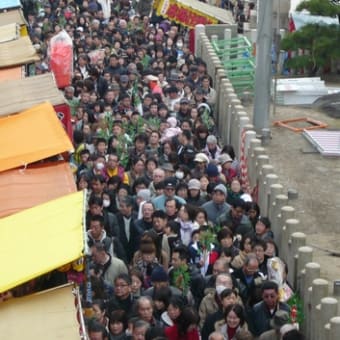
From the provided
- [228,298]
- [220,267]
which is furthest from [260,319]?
[220,267]

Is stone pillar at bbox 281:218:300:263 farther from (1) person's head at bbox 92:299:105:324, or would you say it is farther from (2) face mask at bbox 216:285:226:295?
(1) person's head at bbox 92:299:105:324

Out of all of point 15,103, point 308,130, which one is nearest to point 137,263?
point 15,103

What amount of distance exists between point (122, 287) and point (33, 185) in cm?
179

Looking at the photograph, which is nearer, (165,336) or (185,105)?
(165,336)

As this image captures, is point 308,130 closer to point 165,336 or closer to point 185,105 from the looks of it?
point 185,105

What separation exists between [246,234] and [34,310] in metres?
4.26

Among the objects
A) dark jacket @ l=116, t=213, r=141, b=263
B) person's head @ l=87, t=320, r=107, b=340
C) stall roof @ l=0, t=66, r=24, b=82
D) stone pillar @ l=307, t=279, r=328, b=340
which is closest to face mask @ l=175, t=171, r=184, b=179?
dark jacket @ l=116, t=213, r=141, b=263

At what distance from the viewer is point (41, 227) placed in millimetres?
11188

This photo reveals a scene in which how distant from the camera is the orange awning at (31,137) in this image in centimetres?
1423

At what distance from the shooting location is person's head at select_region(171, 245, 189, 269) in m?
12.9

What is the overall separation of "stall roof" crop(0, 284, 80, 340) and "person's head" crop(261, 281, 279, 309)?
273 centimetres

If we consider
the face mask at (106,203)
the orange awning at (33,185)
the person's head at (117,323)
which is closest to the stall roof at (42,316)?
the person's head at (117,323)

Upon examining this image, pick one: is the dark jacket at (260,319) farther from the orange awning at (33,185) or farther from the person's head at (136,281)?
the orange awning at (33,185)

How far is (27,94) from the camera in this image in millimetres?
17188
